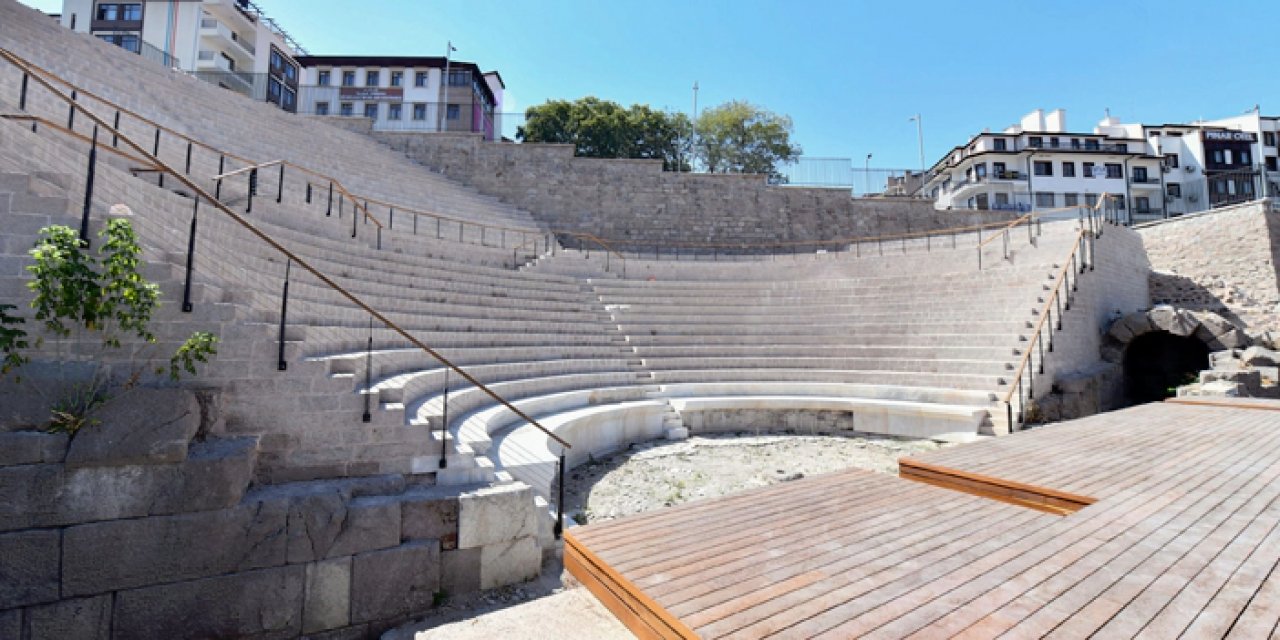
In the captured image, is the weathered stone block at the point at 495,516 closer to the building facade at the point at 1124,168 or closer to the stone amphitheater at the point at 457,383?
the stone amphitheater at the point at 457,383

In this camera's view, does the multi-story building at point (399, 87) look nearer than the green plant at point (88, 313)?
No

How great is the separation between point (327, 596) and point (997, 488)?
5.39m

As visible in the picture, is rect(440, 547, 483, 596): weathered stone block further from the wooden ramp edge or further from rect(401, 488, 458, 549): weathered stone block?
the wooden ramp edge

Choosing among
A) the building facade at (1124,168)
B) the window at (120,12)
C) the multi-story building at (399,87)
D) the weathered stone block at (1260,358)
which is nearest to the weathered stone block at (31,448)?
the weathered stone block at (1260,358)

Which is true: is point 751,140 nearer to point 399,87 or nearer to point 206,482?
point 399,87

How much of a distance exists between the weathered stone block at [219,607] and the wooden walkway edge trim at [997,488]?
5213mm

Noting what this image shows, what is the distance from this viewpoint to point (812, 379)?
11539 mm

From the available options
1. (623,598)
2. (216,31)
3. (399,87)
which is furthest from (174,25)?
(623,598)

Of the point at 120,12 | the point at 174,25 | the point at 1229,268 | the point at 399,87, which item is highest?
the point at 120,12

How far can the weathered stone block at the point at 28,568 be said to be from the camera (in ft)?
10.4

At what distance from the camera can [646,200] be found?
82.5ft

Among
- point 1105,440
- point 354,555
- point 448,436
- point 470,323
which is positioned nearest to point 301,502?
point 354,555

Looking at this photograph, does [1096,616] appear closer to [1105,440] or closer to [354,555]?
[354,555]

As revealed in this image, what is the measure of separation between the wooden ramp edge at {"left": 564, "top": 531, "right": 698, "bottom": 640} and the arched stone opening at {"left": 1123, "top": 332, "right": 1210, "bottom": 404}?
16318mm
